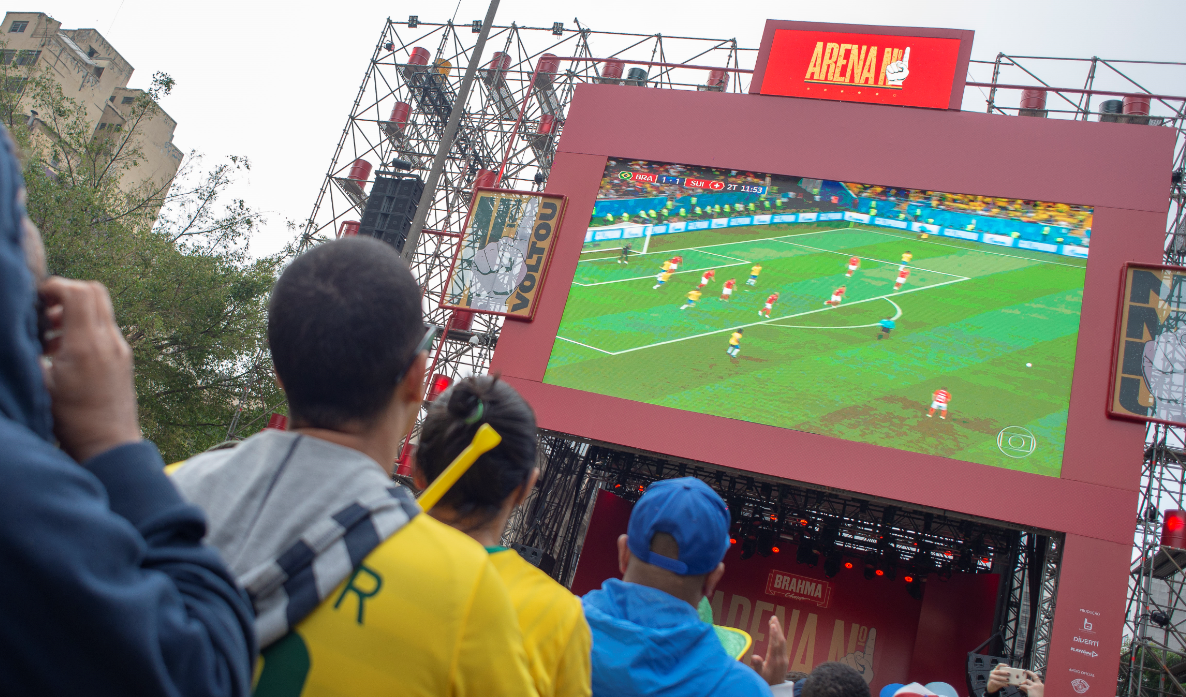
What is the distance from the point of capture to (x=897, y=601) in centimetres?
1617

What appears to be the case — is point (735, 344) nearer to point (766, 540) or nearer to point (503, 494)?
point (766, 540)

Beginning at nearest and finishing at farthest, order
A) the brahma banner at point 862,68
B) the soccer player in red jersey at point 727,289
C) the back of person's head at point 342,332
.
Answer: the back of person's head at point 342,332
the soccer player in red jersey at point 727,289
the brahma banner at point 862,68

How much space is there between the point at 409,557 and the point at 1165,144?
1385 cm

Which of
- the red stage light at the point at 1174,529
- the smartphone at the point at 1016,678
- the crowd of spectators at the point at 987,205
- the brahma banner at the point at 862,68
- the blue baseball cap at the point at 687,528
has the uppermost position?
the brahma banner at the point at 862,68

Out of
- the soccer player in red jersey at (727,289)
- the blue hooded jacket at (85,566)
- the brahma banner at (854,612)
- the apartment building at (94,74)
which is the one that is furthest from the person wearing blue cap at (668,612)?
the apartment building at (94,74)

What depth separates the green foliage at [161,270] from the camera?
12398 mm

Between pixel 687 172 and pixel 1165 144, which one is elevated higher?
pixel 1165 144

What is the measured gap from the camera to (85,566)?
69cm

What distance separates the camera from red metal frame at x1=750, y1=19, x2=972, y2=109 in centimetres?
1255

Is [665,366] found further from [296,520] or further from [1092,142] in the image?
[296,520]

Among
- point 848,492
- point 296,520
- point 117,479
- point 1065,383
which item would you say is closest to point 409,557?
point 296,520

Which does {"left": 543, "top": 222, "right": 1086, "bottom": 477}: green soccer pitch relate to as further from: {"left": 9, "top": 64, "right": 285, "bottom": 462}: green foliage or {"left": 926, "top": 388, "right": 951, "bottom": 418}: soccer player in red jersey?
{"left": 9, "top": 64, "right": 285, "bottom": 462}: green foliage

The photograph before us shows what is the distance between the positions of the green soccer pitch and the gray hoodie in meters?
10.5

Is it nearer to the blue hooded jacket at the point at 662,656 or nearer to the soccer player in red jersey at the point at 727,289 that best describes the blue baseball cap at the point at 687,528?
the blue hooded jacket at the point at 662,656
